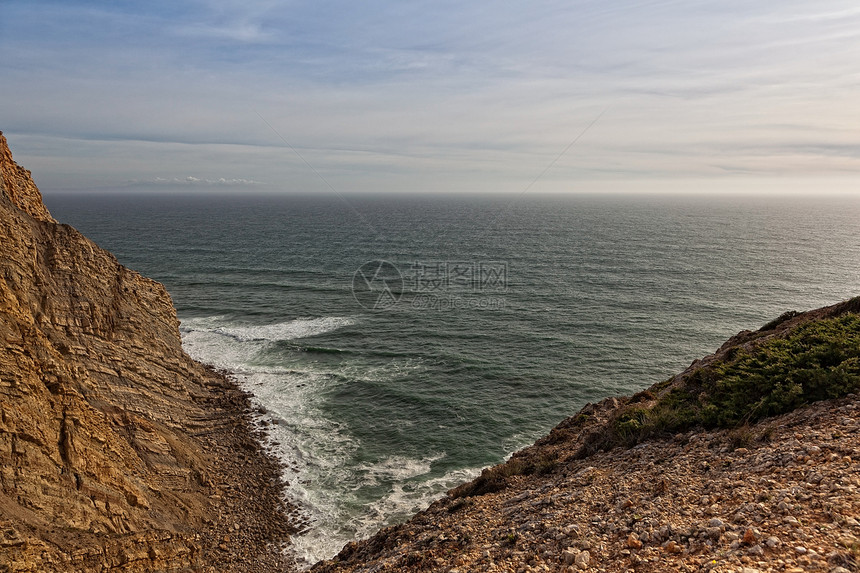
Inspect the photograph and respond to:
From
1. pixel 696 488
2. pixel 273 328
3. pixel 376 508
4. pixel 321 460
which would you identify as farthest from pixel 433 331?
pixel 696 488

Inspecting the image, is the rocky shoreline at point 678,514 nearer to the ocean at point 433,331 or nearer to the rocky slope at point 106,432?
the rocky slope at point 106,432

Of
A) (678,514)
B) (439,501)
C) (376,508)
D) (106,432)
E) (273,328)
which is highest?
(678,514)

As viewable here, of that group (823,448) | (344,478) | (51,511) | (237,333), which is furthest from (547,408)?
(237,333)

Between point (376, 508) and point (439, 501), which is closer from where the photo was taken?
point (439, 501)

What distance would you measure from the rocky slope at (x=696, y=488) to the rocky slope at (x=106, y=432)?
8519 mm

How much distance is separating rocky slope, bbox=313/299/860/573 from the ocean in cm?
1088

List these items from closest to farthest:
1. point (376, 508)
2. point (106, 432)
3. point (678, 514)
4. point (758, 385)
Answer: point (678, 514) < point (758, 385) < point (106, 432) < point (376, 508)

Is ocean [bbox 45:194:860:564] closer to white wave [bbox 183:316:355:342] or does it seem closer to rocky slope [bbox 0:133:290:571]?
white wave [bbox 183:316:355:342]

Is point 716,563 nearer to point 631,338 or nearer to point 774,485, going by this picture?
point 774,485

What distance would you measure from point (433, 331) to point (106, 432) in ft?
124

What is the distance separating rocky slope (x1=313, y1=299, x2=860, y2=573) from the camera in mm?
10750

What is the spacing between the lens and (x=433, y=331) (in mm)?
56969

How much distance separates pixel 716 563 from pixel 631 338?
46.6 metres

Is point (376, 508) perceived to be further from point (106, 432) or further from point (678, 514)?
point (678, 514)
